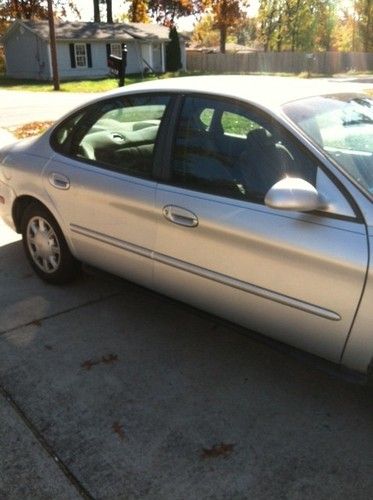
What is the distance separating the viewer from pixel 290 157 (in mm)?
2635

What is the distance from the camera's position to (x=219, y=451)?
2.48 meters

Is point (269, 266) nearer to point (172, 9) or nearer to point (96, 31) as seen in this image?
point (96, 31)

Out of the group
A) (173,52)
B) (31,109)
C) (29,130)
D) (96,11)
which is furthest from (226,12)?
(29,130)

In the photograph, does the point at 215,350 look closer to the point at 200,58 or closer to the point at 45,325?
the point at 45,325

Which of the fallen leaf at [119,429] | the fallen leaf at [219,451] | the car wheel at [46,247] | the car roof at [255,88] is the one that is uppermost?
the car roof at [255,88]

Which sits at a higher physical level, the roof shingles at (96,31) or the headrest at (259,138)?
the roof shingles at (96,31)

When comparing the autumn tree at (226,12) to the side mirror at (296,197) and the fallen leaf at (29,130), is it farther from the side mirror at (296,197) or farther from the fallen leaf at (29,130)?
the side mirror at (296,197)

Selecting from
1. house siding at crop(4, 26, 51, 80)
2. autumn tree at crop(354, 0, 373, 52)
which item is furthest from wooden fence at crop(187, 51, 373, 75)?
house siding at crop(4, 26, 51, 80)

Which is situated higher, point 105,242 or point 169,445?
point 105,242

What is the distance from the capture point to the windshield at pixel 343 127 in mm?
2598

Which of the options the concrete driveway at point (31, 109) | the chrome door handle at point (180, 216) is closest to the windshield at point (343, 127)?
the chrome door handle at point (180, 216)

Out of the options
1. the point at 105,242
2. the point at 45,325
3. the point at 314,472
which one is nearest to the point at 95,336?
the point at 45,325

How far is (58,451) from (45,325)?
1.27 m

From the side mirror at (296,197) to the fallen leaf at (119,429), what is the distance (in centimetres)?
130
